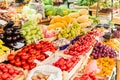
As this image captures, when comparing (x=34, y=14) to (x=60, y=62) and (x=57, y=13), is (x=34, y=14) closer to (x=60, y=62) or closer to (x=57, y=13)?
(x=57, y=13)

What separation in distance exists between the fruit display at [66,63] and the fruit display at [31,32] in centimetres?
52

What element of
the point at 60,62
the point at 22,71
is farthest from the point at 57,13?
the point at 22,71

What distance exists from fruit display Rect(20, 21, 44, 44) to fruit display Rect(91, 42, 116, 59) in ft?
4.49

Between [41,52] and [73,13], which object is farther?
[73,13]

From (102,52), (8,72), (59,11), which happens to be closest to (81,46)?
(102,52)

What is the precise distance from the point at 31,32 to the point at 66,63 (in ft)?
2.31

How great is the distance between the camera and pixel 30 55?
2889 millimetres

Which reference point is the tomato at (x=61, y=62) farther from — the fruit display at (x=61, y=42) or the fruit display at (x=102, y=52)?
the fruit display at (x=102, y=52)

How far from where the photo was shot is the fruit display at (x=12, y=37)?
292 centimetres

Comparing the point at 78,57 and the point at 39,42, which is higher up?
the point at 39,42

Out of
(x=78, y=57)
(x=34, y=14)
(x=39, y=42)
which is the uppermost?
(x=34, y=14)

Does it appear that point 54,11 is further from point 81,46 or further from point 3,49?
point 3,49

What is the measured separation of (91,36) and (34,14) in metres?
1.11

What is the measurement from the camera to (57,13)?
5.32 metres
